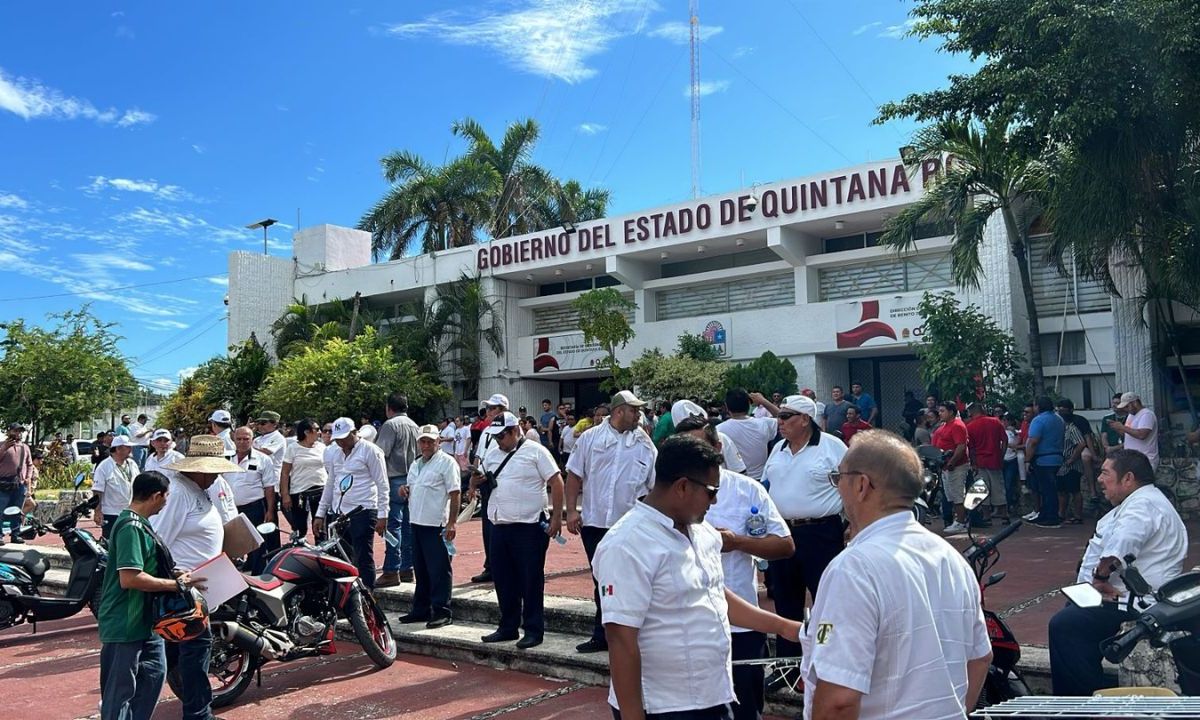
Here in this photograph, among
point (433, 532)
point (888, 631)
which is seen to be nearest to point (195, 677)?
point (433, 532)

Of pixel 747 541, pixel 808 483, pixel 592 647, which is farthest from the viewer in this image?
pixel 592 647

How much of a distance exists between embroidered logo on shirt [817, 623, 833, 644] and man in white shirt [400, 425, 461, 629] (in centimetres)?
573

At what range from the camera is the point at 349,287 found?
104 feet

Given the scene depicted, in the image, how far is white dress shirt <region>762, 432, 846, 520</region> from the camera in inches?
221

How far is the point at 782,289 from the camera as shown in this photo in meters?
23.4

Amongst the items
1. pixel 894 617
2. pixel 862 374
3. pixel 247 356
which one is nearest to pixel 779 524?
pixel 894 617

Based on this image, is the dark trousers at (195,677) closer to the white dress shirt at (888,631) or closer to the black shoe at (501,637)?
the black shoe at (501,637)

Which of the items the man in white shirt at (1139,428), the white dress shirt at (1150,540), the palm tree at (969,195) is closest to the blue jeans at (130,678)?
the white dress shirt at (1150,540)

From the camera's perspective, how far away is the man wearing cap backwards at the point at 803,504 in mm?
5629

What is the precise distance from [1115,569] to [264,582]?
5.28 metres

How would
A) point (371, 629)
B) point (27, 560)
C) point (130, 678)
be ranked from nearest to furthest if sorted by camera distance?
point (130, 678), point (371, 629), point (27, 560)

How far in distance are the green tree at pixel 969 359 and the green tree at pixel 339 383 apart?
13.9m

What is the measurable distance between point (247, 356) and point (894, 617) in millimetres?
29269

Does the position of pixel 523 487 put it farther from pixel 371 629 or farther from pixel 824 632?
pixel 824 632
